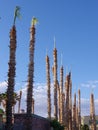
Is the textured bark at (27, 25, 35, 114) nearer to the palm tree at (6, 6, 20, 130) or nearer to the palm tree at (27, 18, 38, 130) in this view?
the palm tree at (27, 18, 38, 130)

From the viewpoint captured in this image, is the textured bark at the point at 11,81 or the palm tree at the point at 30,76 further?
the palm tree at the point at 30,76

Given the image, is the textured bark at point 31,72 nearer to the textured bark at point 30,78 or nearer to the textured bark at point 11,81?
the textured bark at point 30,78

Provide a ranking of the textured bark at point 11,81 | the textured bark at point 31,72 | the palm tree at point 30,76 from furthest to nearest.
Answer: the textured bark at point 31,72
the palm tree at point 30,76
the textured bark at point 11,81

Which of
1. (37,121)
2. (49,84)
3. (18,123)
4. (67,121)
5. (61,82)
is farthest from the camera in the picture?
(67,121)

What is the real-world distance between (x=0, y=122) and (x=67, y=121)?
29.0 meters

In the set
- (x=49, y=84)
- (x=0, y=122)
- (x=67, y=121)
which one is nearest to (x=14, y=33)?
(x=0, y=122)

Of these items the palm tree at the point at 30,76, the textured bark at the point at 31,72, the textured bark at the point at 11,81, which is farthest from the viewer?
the textured bark at the point at 31,72

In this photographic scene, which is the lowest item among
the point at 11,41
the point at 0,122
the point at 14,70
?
the point at 0,122

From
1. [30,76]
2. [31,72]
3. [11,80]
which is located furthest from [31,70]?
[11,80]

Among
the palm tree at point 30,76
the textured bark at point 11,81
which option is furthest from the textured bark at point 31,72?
the textured bark at point 11,81

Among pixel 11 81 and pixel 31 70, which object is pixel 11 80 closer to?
pixel 11 81

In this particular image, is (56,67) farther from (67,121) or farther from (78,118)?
(78,118)

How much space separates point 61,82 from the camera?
55344 millimetres

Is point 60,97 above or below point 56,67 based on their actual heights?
below
